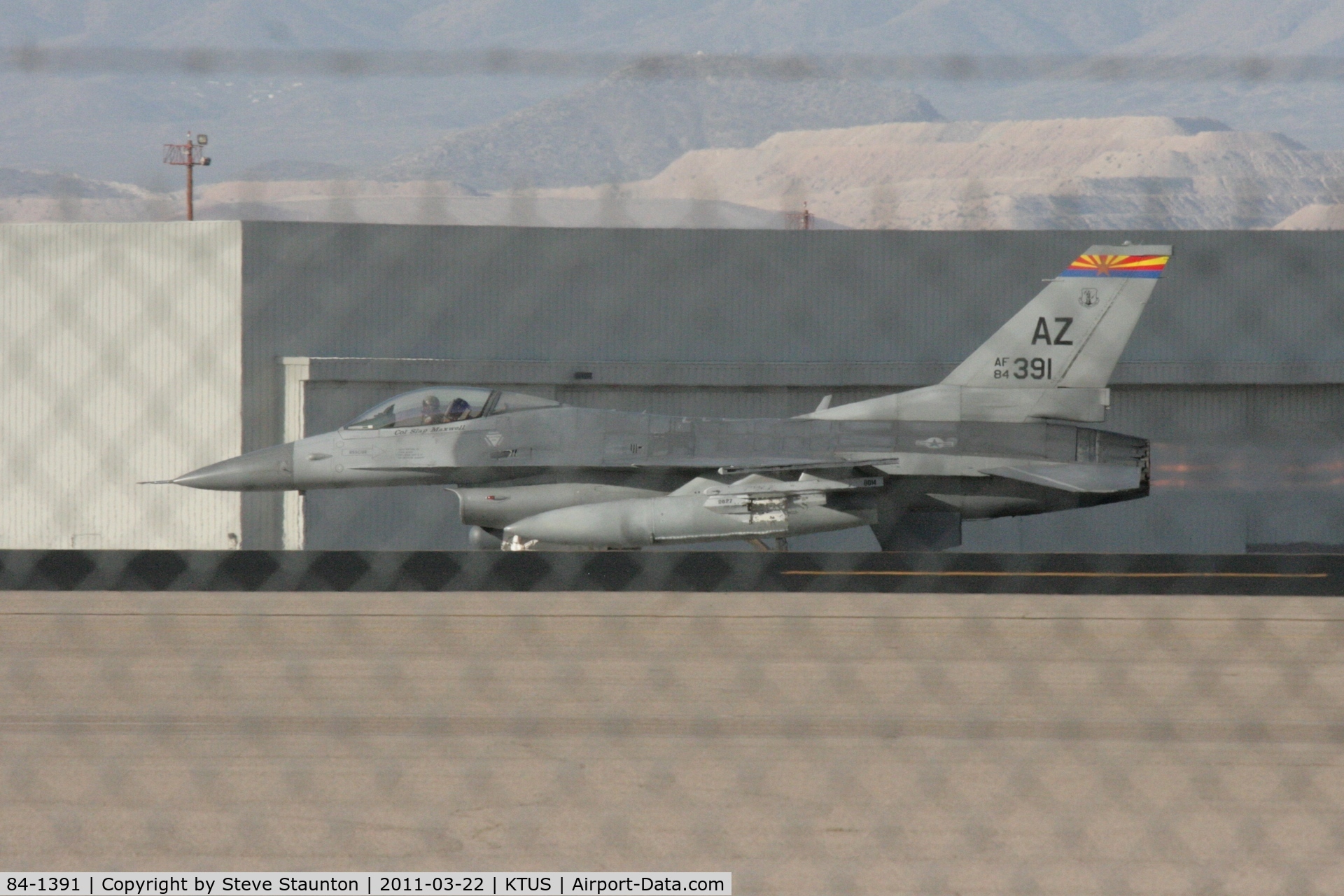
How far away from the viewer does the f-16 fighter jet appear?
1625 centimetres

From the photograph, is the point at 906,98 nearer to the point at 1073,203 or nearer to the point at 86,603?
the point at 1073,203

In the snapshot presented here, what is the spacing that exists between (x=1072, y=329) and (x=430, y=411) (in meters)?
7.69

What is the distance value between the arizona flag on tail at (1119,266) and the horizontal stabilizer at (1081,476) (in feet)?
7.49

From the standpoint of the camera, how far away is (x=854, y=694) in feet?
25.2

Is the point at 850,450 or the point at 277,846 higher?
the point at 850,450

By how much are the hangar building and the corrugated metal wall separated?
12 centimetres

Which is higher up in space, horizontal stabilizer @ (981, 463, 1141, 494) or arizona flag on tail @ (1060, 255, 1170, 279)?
arizona flag on tail @ (1060, 255, 1170, 279)

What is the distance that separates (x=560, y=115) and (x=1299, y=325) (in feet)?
63.9

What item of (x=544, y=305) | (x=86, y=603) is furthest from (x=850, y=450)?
(x=86, y=603)

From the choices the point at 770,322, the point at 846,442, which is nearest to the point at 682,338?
the point at 770,322
